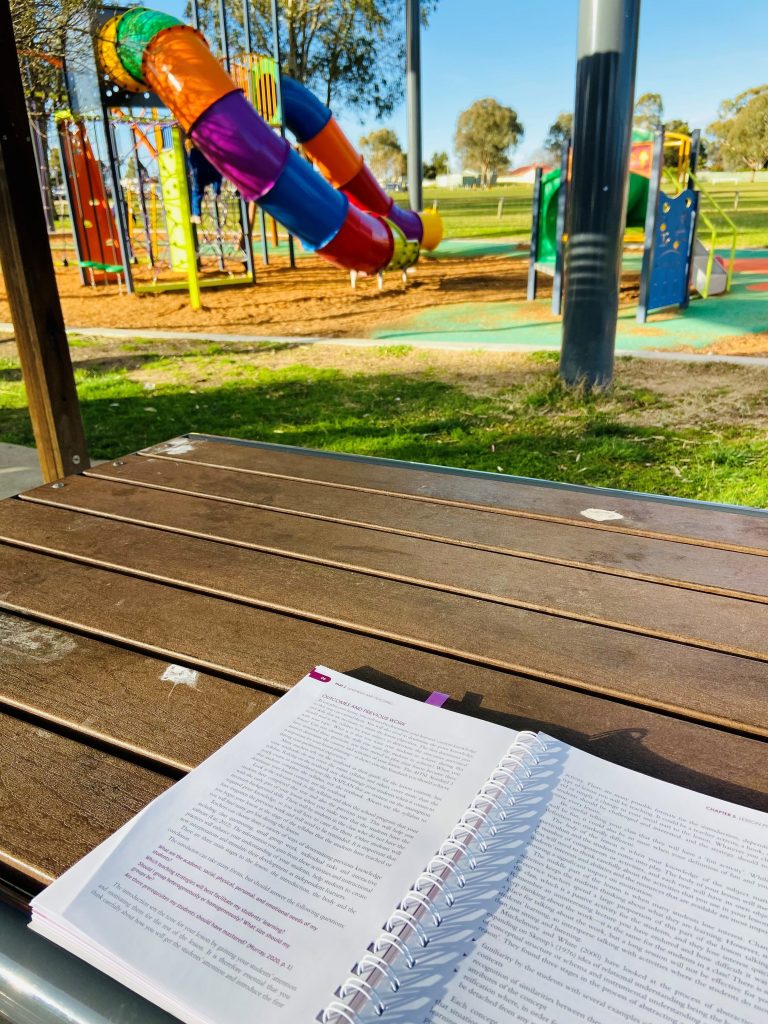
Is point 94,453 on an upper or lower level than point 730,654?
lower

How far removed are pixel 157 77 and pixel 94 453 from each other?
5068mm

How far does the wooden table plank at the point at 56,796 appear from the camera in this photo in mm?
682

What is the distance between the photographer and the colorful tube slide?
6844mm

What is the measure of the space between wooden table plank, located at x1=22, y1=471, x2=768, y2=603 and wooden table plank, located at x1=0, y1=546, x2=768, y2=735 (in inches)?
7.1

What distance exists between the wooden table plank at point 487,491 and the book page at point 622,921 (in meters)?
0.73

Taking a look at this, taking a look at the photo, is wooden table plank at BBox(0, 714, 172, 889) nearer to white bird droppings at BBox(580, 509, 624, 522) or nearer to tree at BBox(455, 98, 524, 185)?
white bird droppings at BBox(580, 509, 624, 522)

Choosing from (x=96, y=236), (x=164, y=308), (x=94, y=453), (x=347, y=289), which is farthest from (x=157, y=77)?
(x=94, y=453)

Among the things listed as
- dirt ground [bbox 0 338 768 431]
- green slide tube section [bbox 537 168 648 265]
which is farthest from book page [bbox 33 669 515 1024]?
green slide tube section [bbox 537 168 648 265]

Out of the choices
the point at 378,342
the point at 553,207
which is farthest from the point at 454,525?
the point at 553,207

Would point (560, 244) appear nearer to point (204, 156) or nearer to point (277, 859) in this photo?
point (204, 156)

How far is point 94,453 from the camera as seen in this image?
12.4 ft

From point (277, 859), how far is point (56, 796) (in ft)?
0.81

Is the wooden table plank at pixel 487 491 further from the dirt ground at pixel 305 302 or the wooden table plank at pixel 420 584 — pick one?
the dirt ground at pixel 305 302

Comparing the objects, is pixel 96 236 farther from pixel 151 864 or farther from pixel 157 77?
pixel 151 864
